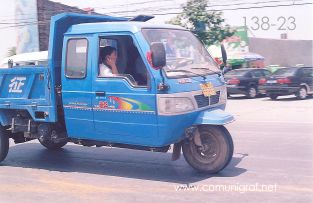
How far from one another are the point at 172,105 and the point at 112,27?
59.6 inches

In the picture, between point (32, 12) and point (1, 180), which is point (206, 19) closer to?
point (32, 12)

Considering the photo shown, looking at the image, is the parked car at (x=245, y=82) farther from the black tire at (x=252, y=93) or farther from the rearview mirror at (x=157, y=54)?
the rearview mirror at (x=157, y=54)

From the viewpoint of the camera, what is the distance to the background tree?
27.2 m

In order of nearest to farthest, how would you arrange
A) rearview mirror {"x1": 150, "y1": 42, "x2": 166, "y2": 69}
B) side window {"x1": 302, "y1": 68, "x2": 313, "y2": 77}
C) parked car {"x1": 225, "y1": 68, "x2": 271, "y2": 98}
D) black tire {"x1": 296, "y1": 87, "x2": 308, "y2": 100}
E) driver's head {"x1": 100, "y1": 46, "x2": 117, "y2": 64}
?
rearview mirror {"x1": 150, "y1": 42, "x2": 166, "y2": 69} → driver's head {"x1": 100, "y1": 46, "x2": 117, "y2": 64} → black tire {"x1": 296, "y1": 87, "x2": 308, "y2": 100} → side window {"x1": 302, "y1": 68, "x2": 313, "y2": 77} → parked car {"x1": 225, "y1": 68, "x2": 271, "y2": 98}

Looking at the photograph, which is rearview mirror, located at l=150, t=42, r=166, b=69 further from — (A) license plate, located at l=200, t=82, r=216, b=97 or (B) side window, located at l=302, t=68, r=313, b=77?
(B) side window, located at l=302, t=68, r=313, b=77

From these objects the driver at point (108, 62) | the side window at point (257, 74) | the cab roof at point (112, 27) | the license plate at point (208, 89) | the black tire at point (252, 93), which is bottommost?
the black tire at point (252, 93)

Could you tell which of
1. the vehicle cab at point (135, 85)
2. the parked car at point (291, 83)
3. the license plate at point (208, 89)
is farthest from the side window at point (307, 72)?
the license plate at point (208, 89)

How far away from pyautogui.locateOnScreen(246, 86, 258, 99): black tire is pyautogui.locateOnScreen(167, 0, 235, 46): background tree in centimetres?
580

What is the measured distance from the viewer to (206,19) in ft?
90.2

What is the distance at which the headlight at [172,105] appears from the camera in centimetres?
599

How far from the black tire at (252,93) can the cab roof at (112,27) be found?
51.9 feet

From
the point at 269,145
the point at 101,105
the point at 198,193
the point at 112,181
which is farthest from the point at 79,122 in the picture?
the point at 269,145

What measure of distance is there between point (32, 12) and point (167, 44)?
23.5 m

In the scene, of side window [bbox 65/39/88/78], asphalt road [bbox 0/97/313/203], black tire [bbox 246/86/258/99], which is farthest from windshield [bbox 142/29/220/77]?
black tire [bbox 246/86/258/99]
